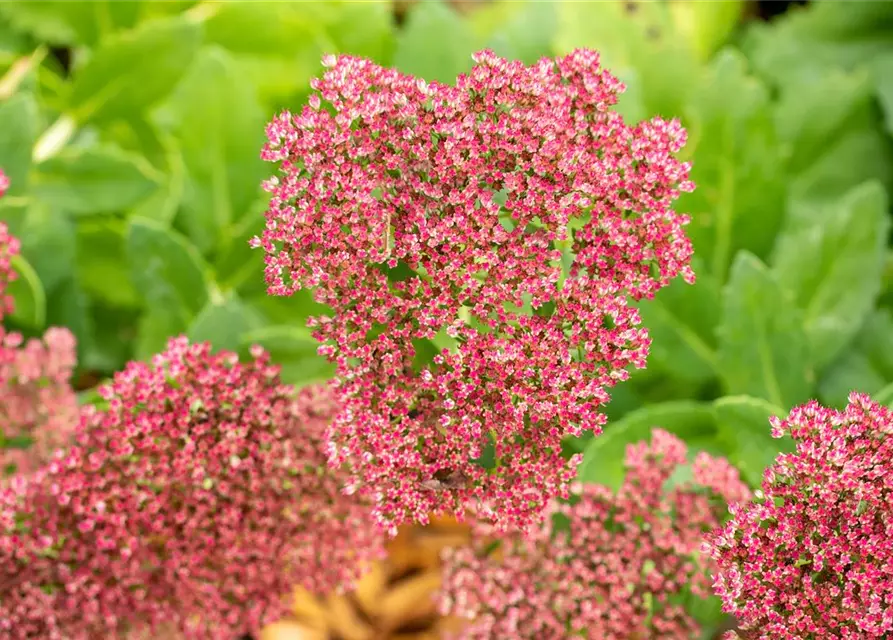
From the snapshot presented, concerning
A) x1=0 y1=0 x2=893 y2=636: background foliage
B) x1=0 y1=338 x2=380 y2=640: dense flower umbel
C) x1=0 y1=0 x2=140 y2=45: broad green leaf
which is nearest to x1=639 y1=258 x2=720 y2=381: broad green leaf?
x1=0 y1=0 x2=893 y2=636: background foliage

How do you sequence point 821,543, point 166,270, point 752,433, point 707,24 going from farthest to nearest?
point 707,24 < point 166,270 < point 752,433 < point 821,543

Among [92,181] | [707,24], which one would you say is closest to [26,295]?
[92,181]

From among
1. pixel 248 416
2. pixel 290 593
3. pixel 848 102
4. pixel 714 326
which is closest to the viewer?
pixel 248 416

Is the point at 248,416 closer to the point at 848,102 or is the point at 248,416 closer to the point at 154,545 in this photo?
the point at 154,545

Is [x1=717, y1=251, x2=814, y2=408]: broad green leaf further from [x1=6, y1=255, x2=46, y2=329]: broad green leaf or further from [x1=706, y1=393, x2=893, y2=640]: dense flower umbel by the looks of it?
[x1=6, y1=255, x2=46, y2=329]: broad green leaf

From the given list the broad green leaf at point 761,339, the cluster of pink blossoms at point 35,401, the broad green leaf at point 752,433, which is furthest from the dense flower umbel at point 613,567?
the cluster of pink blossoms at point 35,401

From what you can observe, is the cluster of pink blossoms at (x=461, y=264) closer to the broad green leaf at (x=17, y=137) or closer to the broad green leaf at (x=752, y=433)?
the broad green leaf at (x=752, y=433)

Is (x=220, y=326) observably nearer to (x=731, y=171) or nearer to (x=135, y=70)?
(x=135, y=70)

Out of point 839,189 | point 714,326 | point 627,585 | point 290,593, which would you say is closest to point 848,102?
point 839,189
